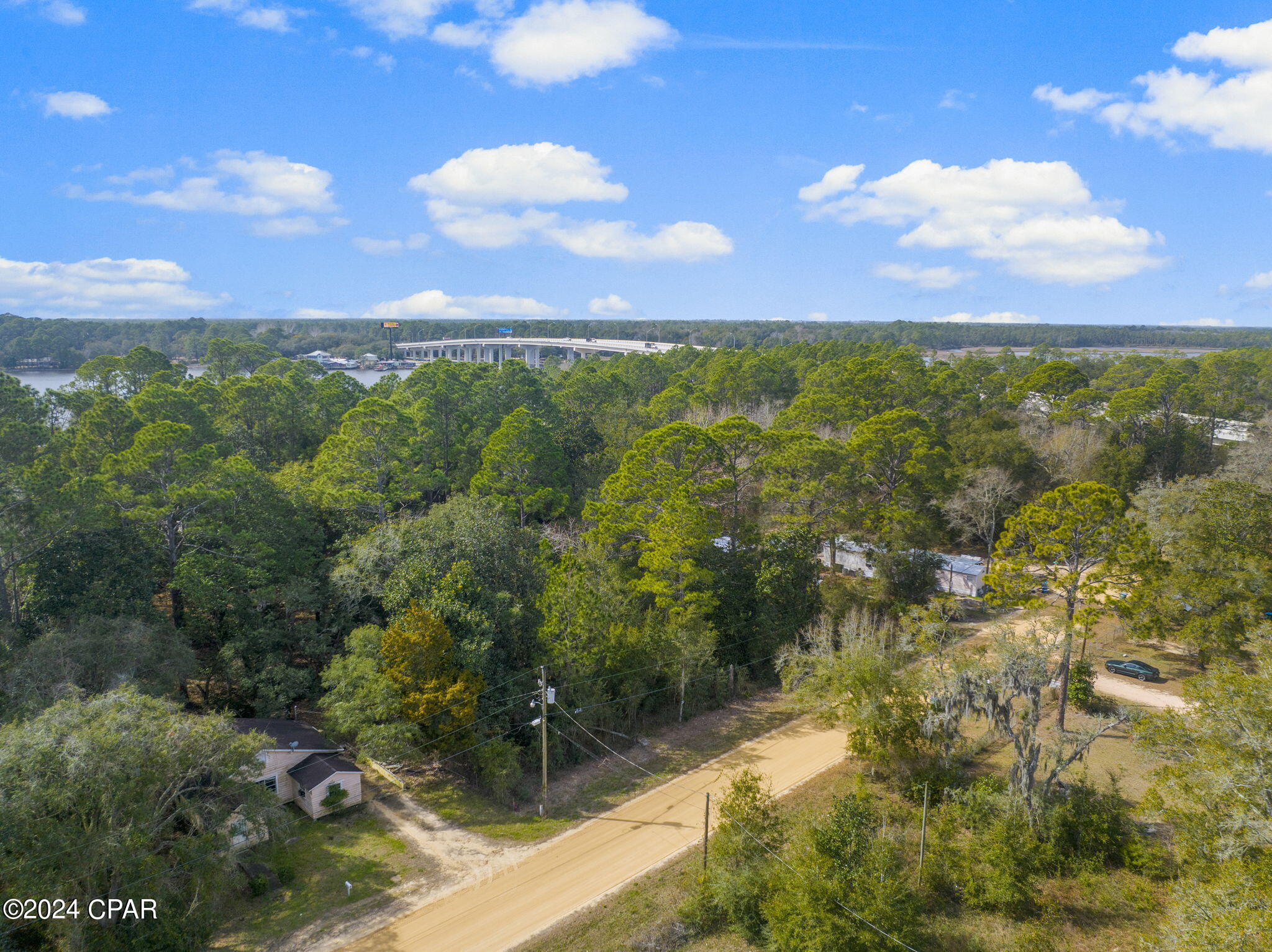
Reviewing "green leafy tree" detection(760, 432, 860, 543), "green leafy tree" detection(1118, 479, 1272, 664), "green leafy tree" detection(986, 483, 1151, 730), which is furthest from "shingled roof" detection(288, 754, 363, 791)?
"green leafy tree" detection(1118, 479, 1272, 664)

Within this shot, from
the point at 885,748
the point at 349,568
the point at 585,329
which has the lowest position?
the point at 885,748

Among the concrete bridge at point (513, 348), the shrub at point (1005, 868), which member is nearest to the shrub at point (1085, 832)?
the shrub at point (1005, 868)

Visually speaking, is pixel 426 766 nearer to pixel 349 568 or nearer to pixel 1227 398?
pixel 349 568

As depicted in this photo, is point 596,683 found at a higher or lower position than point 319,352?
lower

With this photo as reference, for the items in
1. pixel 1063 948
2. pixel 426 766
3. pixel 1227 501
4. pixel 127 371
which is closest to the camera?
pixel 1063 948

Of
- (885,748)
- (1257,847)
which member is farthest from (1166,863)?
(885,748)

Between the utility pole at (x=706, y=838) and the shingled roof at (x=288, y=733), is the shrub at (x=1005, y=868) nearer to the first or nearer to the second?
the utility pole at (x=706, y=838)
